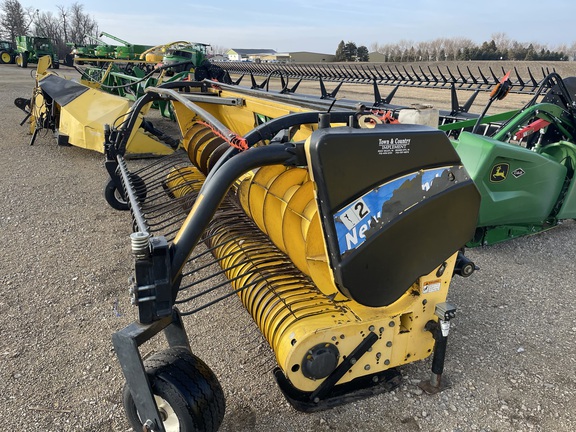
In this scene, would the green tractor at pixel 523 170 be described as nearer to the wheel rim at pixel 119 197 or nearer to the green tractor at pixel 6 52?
the wheel rim at pixel 119 197

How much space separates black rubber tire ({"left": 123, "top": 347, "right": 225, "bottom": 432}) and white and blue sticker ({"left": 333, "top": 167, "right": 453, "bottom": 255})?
0.75 m

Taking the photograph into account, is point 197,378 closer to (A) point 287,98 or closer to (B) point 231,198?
(B) point 231,198

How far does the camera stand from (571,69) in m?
21.2

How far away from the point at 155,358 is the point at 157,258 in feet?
1.60

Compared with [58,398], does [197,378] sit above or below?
above

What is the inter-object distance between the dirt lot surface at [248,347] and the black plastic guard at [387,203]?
0.75 meters

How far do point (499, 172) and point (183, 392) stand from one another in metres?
3.13

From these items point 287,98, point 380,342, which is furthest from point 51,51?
point 380,342

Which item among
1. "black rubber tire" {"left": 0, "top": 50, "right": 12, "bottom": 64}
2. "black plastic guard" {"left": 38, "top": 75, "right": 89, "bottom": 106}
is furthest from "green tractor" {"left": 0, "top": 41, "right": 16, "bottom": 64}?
"black plastic guard" {"left": 38, "top": 75, "right": 89, "bottom": 106}

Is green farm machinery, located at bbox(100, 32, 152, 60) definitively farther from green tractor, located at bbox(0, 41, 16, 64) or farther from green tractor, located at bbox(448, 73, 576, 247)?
green tractor, located at bbox(0, 41, 16, 64)

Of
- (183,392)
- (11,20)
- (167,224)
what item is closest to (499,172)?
(167,224)

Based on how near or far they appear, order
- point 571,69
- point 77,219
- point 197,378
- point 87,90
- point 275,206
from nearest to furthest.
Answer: point 197,378 < point 275,206 < point 77,219 < point 87,90 < point 571,69

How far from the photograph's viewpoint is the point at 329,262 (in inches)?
69.9

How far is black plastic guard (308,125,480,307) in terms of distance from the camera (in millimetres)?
1692
